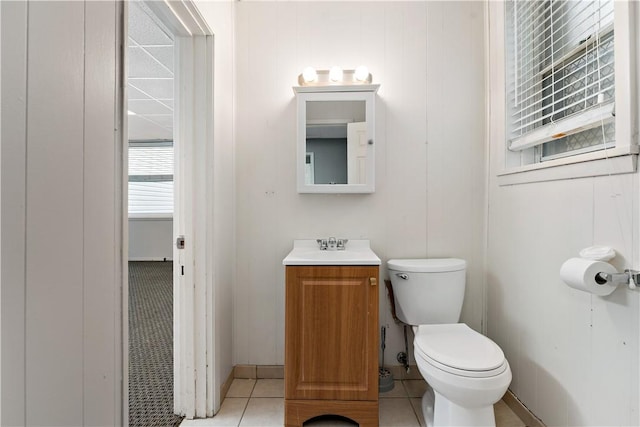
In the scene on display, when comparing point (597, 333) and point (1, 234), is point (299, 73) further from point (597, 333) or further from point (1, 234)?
point (597, 333)

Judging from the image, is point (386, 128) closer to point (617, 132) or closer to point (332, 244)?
point (332, 244)

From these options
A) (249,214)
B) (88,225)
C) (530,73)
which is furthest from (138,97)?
(530,73)

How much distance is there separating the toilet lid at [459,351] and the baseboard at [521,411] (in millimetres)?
436

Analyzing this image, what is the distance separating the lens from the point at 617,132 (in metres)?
1.11

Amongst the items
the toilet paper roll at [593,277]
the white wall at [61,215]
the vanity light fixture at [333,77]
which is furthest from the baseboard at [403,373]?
the vanity light fixture at [333,77]

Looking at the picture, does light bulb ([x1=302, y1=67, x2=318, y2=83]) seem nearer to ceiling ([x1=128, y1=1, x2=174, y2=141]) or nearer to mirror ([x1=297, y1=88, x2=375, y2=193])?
mirror ([x1=297, y1=88, x2=375, y2=193])

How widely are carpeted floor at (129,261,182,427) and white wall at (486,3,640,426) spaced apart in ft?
5.70

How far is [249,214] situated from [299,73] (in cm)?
92

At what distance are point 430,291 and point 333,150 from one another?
0.95 metres

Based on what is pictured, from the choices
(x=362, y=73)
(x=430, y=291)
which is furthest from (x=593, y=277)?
(x=362, y=73)

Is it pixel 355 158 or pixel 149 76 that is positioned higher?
pixel 149 76

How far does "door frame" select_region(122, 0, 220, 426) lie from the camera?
1609mm

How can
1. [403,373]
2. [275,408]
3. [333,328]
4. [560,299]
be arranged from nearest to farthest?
[560,299] < [333,328] < [275,408] < [403,373]

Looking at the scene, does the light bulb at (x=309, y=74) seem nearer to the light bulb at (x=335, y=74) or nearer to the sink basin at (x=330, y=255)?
the light bulb at (x=335, y=74)
